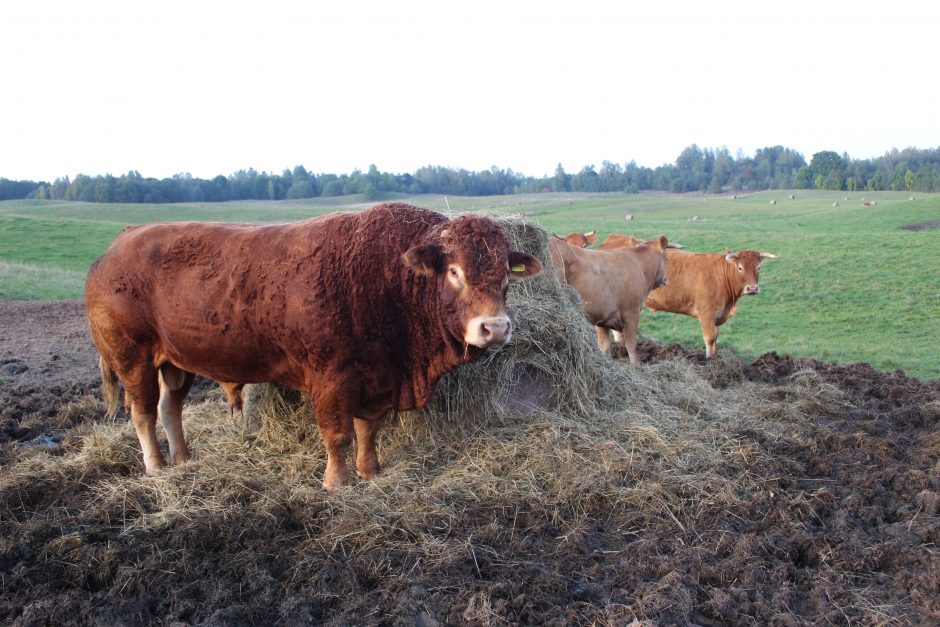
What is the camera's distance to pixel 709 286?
501 inches

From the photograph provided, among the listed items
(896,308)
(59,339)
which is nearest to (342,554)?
(59,339)

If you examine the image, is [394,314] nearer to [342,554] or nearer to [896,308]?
[342,554]

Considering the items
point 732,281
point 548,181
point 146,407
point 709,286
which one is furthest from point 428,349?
point 548,181

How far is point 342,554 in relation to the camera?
451 cm

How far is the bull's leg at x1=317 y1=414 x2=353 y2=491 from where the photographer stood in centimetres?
533

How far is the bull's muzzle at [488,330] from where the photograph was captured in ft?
15.0

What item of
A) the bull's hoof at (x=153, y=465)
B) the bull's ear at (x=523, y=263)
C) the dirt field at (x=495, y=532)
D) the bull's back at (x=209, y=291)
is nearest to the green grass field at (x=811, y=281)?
the bull's back at (x=209, y=291)

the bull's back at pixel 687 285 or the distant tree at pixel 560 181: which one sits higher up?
the distant tree at pixel 560 181

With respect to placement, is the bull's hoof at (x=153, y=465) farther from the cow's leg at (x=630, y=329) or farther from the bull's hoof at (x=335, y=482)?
the cow's leg at (x=630, y=329)

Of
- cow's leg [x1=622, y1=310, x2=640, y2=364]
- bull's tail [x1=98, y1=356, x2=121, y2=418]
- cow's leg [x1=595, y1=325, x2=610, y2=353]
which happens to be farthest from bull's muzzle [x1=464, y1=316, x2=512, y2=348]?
cow's leg [x1=595, y1=325, x2=610, y2=353]

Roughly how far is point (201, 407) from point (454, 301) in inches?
158

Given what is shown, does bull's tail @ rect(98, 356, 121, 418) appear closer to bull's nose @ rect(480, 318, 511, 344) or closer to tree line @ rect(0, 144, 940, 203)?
bull's nose @ rect(480, 318, 511, 344)

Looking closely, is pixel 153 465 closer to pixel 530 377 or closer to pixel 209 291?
pixel 209 291

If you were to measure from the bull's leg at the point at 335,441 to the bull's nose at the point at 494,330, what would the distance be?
135 centimetres
